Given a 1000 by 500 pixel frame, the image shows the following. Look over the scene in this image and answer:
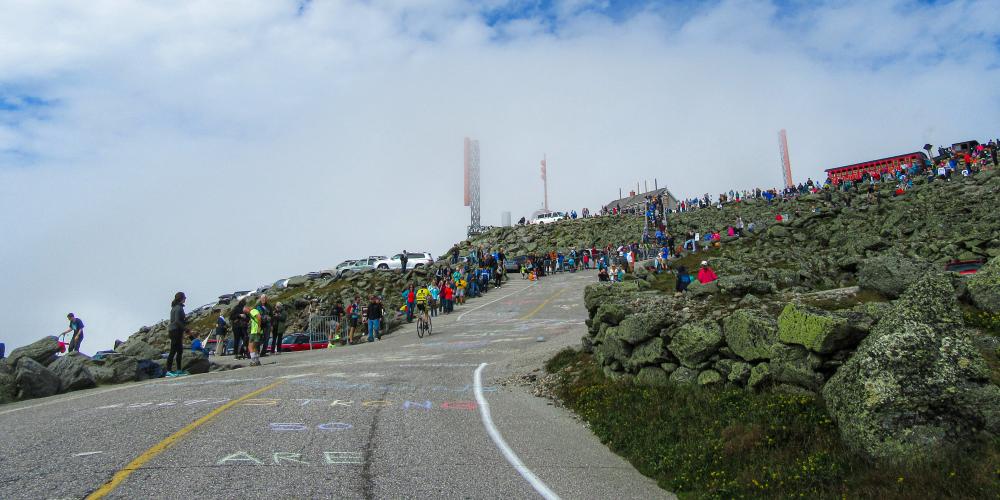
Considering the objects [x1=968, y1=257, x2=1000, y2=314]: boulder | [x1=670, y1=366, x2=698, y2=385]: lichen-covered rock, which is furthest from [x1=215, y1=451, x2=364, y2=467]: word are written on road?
[x1=968, y1=257, x2=1000, y2=314]: boulder

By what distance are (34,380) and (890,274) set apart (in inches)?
705

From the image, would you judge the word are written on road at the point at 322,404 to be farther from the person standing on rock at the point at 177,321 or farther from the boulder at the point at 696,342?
the person standing on rock at the point at 177,321

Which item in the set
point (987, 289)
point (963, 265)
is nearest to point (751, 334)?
point (987, 289)

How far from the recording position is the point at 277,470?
6707 mm

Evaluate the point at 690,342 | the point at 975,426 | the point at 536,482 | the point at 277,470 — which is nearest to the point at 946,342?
the point at 975,426

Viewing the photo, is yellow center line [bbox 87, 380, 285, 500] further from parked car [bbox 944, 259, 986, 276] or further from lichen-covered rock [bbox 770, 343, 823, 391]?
parked car [bbox 944, 259, 986, 276]

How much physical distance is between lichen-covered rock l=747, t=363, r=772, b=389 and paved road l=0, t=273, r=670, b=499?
7.57 feet

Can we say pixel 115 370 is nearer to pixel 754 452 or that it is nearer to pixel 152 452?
pixel 152 452

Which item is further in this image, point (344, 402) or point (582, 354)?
point (582, 354)

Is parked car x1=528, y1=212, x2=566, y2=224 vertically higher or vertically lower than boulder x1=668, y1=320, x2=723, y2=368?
higher

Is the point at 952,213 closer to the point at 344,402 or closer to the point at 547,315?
the point at 547,315

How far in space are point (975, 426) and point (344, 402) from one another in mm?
9136

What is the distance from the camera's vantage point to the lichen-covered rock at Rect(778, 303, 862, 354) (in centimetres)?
775

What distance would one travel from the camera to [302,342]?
90.3 ft
